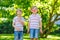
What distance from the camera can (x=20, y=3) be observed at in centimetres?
1828

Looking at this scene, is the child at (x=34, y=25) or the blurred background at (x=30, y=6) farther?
the blurred background at (x=30, y=6)

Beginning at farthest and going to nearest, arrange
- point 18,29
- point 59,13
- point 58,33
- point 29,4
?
point 58,33
point 59,13
point 29,4
point 18,29

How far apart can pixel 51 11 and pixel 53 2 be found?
2.84ft

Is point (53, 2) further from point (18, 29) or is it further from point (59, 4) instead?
point (18, 29)

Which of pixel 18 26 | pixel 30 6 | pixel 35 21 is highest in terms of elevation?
pixel 30 6

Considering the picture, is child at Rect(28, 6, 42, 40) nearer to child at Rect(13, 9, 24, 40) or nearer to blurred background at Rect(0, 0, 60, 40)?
child at Rect(13, 9, 24, 40)

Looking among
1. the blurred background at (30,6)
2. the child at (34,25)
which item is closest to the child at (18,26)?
the child at (34,25)

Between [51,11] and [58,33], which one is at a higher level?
[51,11]

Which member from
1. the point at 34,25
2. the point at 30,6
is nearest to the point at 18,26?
the point at 34,25

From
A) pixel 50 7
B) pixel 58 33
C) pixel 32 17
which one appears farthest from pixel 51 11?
pixel 58 33

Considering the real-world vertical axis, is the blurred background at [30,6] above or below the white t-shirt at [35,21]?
above

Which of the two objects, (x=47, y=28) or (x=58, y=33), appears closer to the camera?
(x=47, y=28)

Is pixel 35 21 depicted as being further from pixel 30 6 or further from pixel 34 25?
pixel 30 6

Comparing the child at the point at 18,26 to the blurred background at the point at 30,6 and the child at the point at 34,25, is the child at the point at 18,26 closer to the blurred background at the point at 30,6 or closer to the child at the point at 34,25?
the child at the point at 34,25
